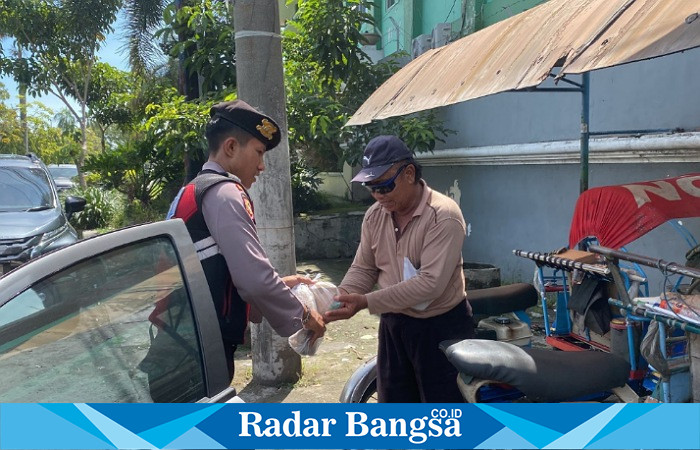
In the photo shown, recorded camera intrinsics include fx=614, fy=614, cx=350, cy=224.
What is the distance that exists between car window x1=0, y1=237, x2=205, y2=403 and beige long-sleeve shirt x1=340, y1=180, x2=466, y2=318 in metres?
0.91

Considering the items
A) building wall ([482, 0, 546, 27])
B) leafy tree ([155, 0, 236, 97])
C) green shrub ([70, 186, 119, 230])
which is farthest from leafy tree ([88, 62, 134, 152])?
building wall ([482, 0, 546, 27])

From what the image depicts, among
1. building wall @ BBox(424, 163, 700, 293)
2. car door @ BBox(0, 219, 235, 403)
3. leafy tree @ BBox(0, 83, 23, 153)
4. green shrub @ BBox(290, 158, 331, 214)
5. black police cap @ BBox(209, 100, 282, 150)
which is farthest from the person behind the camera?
leafy tree @ BBox(0, 83, 23, 153)

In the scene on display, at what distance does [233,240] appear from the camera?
7.34 feet

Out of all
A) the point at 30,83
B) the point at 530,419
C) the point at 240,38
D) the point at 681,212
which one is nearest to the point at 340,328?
the point at 240,38

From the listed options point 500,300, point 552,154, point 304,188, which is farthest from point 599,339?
point 304,188

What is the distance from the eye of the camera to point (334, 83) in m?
8.67

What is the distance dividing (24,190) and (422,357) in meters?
6.10

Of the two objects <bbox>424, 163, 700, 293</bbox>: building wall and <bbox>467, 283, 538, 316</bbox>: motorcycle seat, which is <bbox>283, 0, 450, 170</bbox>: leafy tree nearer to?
<bbox>424, 163, 700, 293</bbox>: building wall

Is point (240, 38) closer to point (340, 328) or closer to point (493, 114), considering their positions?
point (340, 328)

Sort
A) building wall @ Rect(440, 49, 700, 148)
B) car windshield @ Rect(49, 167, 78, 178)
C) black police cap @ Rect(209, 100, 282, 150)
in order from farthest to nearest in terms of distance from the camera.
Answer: car windshield @ Rect(49, 167, 78, 178) → building wall @ Rect(440, 49, 700, 148) → black police cap @ Rect(209, 100, 282, 150)

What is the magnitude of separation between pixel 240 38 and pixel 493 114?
4.09 m

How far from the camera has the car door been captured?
1644 millimetres

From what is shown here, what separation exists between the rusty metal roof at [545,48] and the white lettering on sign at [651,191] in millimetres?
699

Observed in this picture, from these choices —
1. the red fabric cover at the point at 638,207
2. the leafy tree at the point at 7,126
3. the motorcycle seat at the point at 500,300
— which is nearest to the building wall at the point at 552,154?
the red fabric cover at the point at 638,207
